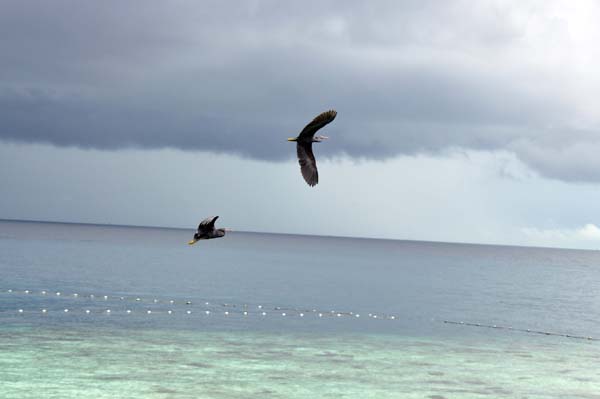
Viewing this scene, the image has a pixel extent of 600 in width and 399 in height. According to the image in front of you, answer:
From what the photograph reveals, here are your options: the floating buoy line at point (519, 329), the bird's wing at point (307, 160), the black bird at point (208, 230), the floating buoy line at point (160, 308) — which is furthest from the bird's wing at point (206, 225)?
the floating buoy line at point (519, 329)

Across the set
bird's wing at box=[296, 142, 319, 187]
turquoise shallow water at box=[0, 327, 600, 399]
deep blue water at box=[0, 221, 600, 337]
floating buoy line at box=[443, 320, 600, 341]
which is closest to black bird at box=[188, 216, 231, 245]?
bird's wing at box=[296, 142, 319, 187]

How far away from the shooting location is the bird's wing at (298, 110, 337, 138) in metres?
16.3

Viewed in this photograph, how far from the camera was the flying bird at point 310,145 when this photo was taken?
1641cm

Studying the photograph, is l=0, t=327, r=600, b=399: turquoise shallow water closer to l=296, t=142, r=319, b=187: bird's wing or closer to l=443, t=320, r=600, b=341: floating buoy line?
l=443, t=320, r=600, b=341: floating buoy line

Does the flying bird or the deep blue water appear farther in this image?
the deep blue water

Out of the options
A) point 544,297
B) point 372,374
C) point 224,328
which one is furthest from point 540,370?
point 544,297

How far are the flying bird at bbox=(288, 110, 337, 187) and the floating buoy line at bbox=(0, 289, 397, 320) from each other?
215 feet

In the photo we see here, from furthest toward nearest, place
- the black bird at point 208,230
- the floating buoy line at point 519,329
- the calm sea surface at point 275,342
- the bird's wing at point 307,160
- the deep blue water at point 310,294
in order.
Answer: the deep blue water at point 310,294 → the floating buoy line at point 519,329 → the calm sea surface at point 275,342 → the black bird at point 208,230 → the bird's wing at point 307,160

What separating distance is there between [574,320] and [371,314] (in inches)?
1025

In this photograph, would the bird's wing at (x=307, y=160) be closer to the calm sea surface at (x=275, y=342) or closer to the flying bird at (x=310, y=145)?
the flying bird at (x=310, y=145)

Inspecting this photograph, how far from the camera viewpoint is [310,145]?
1733 centimetres

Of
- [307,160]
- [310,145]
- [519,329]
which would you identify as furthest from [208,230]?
[519,329]

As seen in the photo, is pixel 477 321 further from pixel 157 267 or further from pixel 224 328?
pixel 157 267

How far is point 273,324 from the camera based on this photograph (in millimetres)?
77750
